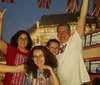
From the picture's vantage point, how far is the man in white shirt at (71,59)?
2.20m

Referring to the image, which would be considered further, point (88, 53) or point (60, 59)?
point (88, 53)

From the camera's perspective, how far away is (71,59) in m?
2.20

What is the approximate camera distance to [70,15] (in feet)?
14.7

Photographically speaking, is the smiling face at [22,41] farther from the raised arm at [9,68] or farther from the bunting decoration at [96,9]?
the bunting decoration at [96,9]

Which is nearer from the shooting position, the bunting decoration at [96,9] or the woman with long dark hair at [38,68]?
the woman with long dark hair at [38,68]

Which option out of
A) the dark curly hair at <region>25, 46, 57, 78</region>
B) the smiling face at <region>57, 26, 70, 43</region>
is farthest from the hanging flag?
the dark curly hair at <region>25, 46, 57, 78</region>

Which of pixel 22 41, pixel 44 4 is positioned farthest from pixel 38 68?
pixel 44 4

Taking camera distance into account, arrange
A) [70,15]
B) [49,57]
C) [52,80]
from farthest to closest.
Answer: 1. [70,15]
2. [49,57]
3. [52,80]

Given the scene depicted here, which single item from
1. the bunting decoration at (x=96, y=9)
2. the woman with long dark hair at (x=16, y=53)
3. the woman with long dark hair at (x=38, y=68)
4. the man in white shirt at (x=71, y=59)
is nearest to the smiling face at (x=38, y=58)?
the woman with long dark hair at (x=38, y=68)

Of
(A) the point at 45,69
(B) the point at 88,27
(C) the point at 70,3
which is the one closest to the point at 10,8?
(C) the point at 70,3

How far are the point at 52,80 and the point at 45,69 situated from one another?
10cm

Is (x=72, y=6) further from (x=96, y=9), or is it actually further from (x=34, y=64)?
(x=34, y=64)

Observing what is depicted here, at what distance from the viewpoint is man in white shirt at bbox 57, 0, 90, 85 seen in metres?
2.20

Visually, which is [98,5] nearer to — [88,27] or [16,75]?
[88,27]
